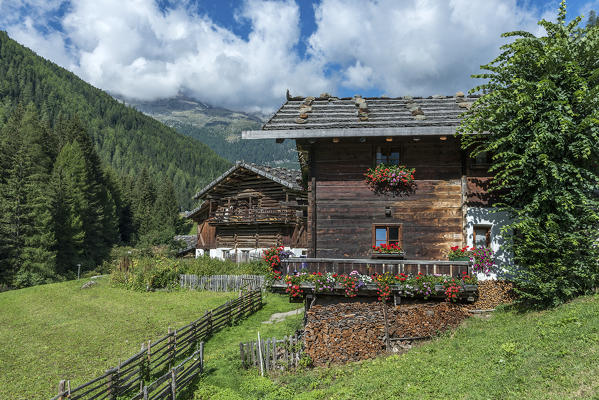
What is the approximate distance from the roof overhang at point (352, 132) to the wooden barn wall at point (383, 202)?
920mm

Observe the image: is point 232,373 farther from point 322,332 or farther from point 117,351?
point 117,351

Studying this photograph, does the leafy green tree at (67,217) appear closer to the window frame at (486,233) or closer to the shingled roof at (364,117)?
the shingled roof at (364,117)

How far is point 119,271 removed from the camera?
96.9 feet

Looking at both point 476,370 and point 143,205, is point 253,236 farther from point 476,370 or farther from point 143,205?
point 143,205

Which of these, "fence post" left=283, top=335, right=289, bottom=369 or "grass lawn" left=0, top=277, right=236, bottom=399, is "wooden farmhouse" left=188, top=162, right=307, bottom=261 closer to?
"grass lawn" left=0, top=277, right=236, bottom=399

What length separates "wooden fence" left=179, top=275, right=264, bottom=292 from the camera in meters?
24.8

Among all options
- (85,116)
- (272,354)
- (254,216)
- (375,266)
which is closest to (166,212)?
(254,216)

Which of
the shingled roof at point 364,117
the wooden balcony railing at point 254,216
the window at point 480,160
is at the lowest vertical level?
the wooden balcony railing at point 254,216

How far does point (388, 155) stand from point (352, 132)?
200 centimetres

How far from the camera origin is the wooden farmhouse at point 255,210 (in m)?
30.9

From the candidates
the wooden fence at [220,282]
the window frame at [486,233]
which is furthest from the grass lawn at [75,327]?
the window frame at [486,233]

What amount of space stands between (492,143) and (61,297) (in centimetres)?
2782

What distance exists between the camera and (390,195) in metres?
13.7

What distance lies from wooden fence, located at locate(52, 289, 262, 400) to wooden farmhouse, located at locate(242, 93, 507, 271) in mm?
5900
